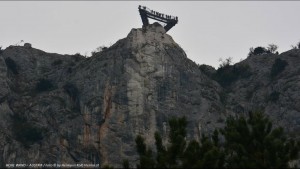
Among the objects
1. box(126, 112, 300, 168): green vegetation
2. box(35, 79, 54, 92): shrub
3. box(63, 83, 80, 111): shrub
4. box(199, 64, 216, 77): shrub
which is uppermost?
box(199, 64, 216, 77): shrub

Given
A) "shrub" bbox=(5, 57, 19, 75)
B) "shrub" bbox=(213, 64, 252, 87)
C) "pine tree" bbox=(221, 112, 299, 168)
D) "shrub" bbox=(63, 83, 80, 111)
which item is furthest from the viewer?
"shrub" bbox=(213, 64, 252, 87)

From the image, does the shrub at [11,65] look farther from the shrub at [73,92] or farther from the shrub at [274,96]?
the shrub at [274,96]

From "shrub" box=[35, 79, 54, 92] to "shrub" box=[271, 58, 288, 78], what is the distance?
39.3 metres

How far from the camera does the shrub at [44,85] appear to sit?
84938mm

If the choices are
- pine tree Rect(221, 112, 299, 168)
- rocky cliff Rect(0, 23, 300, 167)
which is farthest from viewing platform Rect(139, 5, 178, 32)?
pine tree Rect(221, 112, 299, 168)

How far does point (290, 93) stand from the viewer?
83.6 m

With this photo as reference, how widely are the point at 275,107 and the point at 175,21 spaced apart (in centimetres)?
2441

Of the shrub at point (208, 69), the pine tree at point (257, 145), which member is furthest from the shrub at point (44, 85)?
the pine tree at point (257, 145)

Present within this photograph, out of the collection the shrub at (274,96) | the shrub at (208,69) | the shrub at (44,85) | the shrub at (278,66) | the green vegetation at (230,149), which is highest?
the shrub at (208,69)

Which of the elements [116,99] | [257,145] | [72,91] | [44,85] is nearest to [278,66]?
[116,99]

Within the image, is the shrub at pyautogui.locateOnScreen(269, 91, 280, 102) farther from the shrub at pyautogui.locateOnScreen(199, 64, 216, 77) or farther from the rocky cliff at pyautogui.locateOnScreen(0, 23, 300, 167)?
the shrub at pyautogui.locateOnScreen(199, 64, 216, 77)

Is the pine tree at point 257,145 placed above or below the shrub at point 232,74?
below

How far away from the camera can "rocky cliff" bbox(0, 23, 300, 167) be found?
73250mm

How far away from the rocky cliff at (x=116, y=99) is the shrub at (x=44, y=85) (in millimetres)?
168
